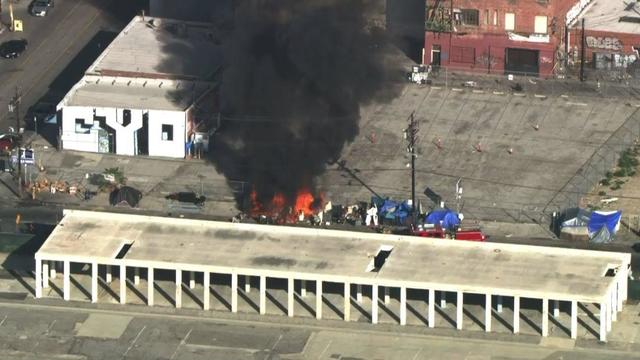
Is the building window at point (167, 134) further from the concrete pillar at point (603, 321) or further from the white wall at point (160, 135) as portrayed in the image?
the concrete pillar at point (603, 321)

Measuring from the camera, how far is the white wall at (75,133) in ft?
600

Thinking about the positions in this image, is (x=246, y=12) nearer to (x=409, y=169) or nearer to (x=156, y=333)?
(x=409, y=169)

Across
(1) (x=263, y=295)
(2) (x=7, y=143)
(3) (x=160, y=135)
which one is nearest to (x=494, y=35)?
(3) (x=160, y=135)

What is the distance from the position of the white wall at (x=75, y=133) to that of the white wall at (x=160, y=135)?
3.99m

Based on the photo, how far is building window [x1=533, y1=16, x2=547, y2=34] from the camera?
7657 inches

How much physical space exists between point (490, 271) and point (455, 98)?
1371 inches

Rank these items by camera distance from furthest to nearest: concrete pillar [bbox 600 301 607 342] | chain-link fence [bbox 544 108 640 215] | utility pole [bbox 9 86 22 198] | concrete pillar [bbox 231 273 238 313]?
utility pole [bbox 9 86 22 198] < chain-link fence [bbox 544 108 640 215] < concrete pillar [bbox 231 273 238 313] < concrete pillar [bbox 600 301 607 342]

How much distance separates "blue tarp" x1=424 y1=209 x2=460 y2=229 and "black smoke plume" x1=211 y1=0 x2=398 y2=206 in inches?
313

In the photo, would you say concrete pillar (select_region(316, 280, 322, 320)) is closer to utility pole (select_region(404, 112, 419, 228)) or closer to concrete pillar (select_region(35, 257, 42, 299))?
utility pole (select_region(404, 112, 419, 228))

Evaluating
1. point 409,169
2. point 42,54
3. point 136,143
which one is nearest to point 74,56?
point 42,54

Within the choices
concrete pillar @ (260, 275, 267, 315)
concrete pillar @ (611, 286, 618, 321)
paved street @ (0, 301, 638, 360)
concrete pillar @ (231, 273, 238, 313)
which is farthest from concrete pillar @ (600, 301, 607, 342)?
concrete pillar @ (231, 273, 238, 313)

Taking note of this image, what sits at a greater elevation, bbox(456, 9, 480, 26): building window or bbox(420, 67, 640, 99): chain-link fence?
bbox(456, 9, 480, 26): building window

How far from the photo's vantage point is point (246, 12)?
592ft

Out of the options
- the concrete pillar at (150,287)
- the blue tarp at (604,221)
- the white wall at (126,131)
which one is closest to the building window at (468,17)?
the white wall at (126,131)
